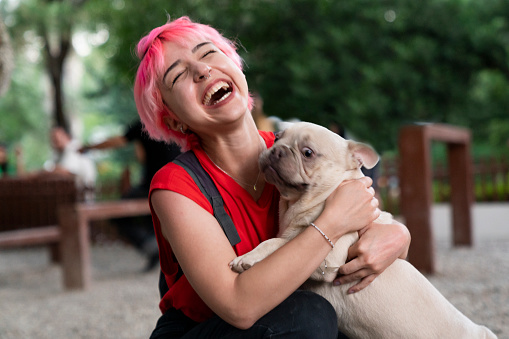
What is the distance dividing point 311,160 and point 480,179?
13402 mm

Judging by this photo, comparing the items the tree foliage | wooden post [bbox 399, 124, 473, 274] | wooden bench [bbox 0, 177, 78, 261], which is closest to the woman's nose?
wooden post [bbox 399, 124, 473, 274]

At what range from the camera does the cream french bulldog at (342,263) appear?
78.1 inches

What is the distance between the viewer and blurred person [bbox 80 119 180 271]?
596 cm

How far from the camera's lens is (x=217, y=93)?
2082 mm

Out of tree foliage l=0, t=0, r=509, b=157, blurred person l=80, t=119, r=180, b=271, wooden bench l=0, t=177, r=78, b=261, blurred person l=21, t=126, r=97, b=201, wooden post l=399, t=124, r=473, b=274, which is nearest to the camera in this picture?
wooden post l=399, t=124, r=473, b=274

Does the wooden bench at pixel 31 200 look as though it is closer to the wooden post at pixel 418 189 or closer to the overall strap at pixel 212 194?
the wooden post at pixel 418 189

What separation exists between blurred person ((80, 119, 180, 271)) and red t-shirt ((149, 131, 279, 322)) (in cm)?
359

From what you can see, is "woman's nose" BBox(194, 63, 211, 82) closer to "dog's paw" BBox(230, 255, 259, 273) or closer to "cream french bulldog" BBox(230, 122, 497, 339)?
"cream french bulldog" BBox(230, 122, 497, 339)

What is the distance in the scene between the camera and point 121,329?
4016 millimetres

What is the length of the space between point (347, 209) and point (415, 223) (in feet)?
10.8

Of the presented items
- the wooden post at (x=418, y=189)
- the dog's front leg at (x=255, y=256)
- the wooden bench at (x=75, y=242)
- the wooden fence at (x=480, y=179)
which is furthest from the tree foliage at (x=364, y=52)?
the dog's front leg at (x=255, y=256)

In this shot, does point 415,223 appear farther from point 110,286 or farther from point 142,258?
point 142,258

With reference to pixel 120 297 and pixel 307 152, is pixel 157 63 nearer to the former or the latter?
pixel 307 152

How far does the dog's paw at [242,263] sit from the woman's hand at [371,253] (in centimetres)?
39
